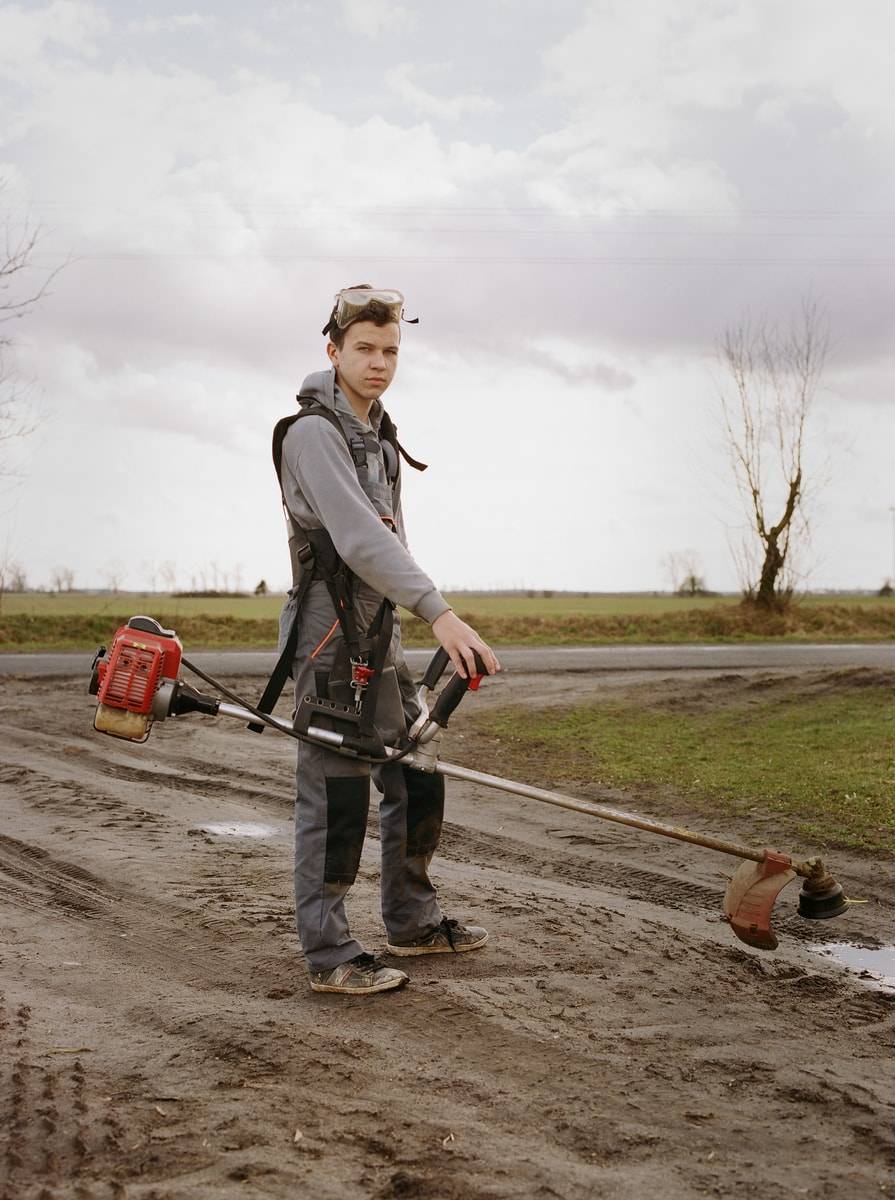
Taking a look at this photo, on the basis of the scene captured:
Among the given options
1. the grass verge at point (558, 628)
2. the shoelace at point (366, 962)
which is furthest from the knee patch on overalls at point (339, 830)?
the grass verge at point (558, 628)

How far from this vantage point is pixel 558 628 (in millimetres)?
26375

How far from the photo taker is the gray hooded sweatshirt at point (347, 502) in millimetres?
3994

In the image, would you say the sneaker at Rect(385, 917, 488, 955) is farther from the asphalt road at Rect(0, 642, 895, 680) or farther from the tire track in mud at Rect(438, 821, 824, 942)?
the asphalt road at Rect(0, 642, 895, 680)

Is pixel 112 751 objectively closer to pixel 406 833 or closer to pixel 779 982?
pixel 406 833

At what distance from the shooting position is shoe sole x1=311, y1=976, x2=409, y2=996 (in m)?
4.19

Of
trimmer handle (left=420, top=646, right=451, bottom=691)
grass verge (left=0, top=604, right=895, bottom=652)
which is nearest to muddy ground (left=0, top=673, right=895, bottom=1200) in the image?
trimmer handle (left=420, top=646, right=451, bottom=691)

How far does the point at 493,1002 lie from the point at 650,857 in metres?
2.82

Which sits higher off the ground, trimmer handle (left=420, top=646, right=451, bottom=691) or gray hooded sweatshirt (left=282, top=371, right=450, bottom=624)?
gray hooded sweatshirt (left=282, top=371, right=450, bottom=624)

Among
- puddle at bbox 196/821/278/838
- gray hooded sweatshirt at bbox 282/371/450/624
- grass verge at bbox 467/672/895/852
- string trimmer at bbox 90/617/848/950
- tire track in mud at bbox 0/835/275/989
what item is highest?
gray hooded sweatshirt at bbox 282/371/450/624

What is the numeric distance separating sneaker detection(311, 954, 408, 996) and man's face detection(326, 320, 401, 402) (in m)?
2.14

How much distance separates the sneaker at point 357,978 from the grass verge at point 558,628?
16.6m

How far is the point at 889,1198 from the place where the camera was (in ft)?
9.42

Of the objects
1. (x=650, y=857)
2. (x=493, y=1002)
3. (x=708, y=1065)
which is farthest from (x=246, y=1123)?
(x=650, y=857)

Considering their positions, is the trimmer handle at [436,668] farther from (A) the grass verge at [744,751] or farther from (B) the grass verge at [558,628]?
(B) the grass verge at [558,628]
